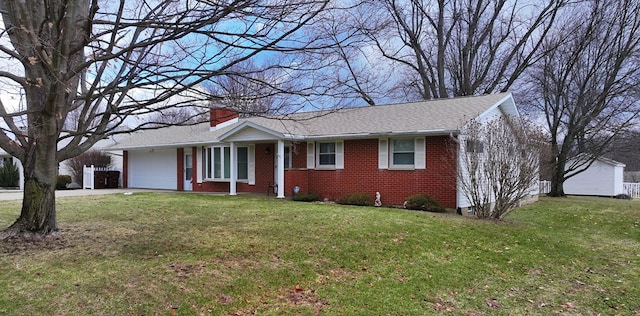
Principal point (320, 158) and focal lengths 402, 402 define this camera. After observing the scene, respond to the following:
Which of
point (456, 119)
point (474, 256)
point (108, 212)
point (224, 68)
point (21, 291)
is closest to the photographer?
point (21, 291)

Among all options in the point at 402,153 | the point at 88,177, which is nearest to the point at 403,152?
the point at 402,153

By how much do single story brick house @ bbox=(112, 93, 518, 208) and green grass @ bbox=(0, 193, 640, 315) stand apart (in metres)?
4.09

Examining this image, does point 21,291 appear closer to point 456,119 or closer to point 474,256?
point 474,256

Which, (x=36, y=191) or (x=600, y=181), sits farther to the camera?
(x=600, y=181)

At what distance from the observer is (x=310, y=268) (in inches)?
232

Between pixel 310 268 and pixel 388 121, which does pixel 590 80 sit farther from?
pixel 310 268

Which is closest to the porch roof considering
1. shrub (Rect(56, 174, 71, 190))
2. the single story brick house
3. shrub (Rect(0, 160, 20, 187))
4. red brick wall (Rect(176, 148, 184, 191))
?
the single story brick house

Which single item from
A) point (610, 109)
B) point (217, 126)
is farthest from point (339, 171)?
point (610, 109)

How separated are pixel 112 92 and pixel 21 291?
289 cm

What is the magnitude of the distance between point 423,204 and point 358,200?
2405 millimetres

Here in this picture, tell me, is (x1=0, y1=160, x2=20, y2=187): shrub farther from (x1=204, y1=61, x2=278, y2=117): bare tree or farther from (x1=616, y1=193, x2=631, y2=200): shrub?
(x1=616, y1=193, x2=631, y2=200): shrub

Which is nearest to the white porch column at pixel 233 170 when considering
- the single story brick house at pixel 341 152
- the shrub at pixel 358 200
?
the single story brick house at pixel 341 152

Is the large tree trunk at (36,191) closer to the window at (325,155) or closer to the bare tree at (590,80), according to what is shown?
the window at (325,155)

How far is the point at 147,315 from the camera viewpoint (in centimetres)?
406
